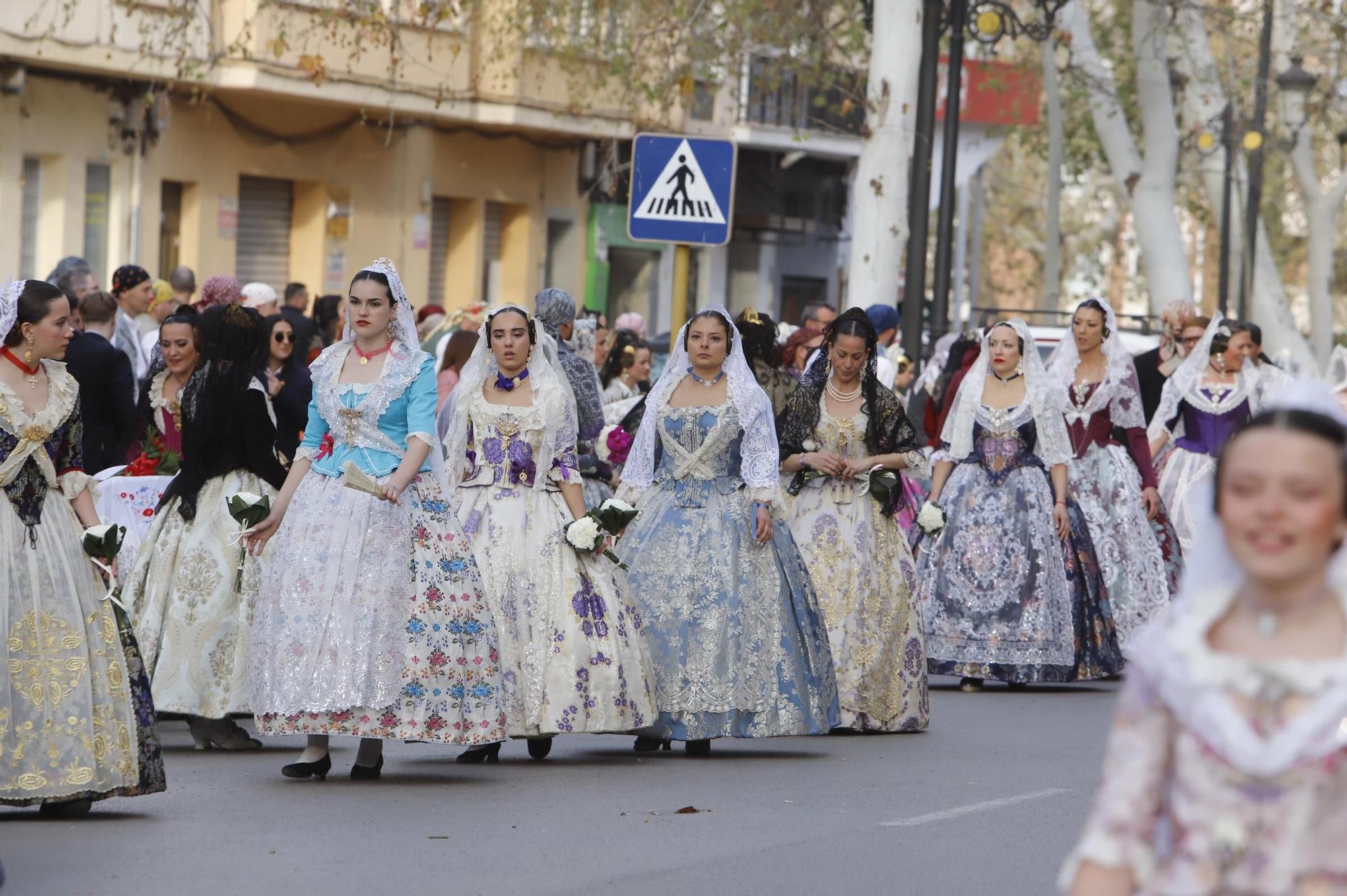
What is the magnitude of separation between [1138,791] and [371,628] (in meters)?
5.65

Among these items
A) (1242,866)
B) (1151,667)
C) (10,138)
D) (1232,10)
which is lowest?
(1242,866)

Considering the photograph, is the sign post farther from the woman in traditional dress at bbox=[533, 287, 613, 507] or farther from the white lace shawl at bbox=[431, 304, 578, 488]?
the white lace shawl at bbox=[431, 304, 578, 488]

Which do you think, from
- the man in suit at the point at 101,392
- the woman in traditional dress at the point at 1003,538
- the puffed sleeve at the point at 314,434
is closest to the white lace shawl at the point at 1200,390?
the woman in traditional dress at the point at 1003,538

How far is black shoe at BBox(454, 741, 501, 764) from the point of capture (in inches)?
425

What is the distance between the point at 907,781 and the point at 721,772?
77cm

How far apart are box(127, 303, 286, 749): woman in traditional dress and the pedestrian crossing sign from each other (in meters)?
3.73

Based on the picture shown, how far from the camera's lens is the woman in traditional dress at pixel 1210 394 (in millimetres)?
16797

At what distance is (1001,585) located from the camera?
1445 cm

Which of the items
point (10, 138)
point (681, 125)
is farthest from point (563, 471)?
point (681, 125)

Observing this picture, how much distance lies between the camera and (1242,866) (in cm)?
430

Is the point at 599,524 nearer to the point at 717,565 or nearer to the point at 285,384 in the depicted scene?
the point at 717,565

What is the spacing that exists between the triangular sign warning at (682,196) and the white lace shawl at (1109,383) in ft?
7.74

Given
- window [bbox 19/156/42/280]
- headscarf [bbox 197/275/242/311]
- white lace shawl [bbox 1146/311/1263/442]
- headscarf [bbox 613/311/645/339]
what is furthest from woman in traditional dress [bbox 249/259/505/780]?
window [bbox 19/156/42/280]

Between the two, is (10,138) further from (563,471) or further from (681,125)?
(563,471)
